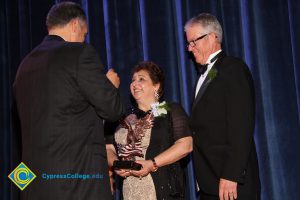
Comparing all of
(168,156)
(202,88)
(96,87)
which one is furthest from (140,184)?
(96,87)

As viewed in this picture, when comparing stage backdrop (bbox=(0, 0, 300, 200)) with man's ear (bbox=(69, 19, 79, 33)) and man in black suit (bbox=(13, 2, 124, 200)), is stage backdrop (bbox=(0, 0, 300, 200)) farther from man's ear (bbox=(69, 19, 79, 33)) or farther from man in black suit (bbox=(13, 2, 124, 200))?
man in black suit (bbox=(13, 2, 124, 200))

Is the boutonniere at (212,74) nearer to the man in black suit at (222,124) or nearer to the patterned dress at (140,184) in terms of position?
the man in black suit at (222,124)

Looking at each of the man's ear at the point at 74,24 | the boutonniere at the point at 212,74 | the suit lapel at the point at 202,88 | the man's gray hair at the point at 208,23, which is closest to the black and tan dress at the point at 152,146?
the suit lapel at the point at 202,88

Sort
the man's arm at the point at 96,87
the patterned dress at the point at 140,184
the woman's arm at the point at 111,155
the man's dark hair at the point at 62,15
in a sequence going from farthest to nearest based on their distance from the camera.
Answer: the woman's arm at the point at 111,155 → the patterned dress at the point at 140,184 → the man's dark hair at the point at 62,15 → the man's arm at the point at 96,87

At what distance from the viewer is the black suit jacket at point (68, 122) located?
2064mm

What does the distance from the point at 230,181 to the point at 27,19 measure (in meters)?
2.54

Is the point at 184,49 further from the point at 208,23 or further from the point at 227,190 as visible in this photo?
the point at 227,190

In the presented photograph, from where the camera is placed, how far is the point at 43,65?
7.04 ft

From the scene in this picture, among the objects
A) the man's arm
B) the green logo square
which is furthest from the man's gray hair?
the green logo square

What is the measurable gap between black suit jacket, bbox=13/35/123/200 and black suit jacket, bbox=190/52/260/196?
68 cm

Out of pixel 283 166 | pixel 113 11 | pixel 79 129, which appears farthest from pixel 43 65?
pixel 283 166

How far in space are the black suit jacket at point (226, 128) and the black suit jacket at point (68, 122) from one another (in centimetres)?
68

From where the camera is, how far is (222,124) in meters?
Result: 2.53

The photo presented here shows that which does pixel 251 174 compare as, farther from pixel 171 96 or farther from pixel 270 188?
pixel 171 96
